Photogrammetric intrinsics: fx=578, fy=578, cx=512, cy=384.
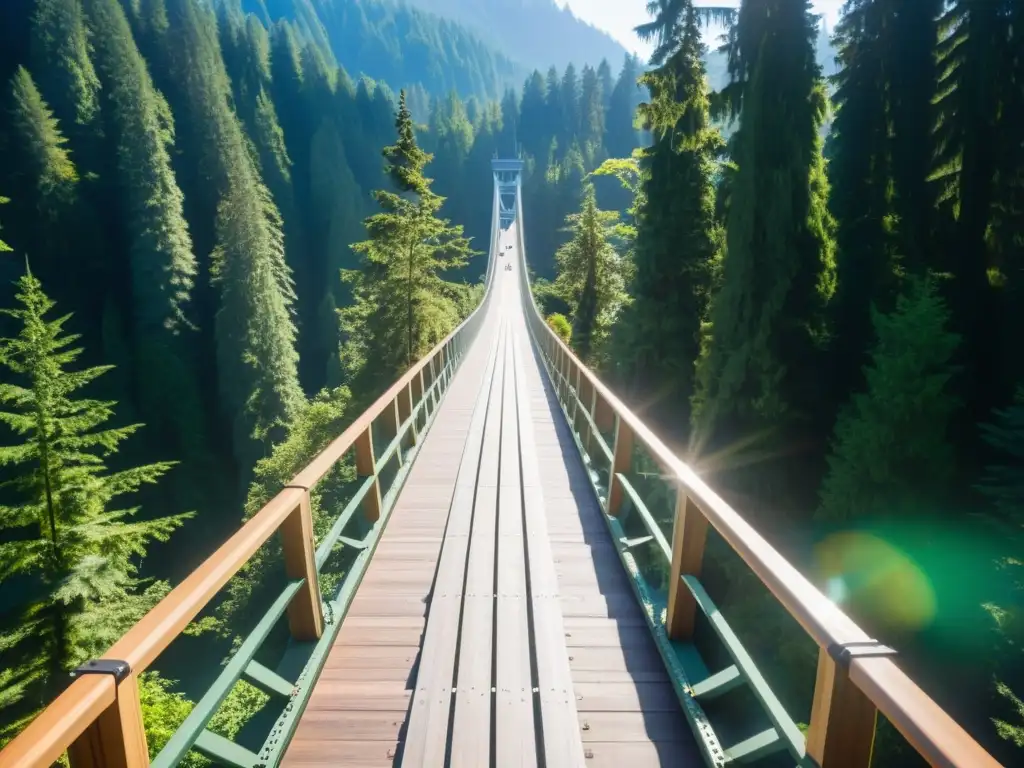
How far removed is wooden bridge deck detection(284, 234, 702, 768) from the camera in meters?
2.71

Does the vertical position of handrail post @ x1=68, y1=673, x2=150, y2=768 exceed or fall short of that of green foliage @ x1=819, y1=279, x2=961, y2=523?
it exceeds it

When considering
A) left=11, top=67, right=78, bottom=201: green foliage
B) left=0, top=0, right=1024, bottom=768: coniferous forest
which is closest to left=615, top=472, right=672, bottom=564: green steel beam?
left=0, top=0, right=1024, bottom=768: coniferous forest

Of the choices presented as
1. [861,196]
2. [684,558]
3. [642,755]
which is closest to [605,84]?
[861,196]

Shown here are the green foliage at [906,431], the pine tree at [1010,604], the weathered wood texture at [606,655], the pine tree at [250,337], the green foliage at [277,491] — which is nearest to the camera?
the weathered wood texture at [606,655]

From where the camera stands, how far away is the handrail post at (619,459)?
504 cm

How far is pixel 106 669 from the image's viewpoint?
149cm

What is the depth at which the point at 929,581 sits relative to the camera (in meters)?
12.8

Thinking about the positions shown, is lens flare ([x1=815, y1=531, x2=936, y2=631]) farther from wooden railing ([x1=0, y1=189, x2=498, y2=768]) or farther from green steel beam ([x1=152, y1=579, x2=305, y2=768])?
green steel beam ([x1=152, y1=579, x2=305, y2=768])

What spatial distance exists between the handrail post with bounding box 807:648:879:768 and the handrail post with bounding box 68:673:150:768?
1929 mm

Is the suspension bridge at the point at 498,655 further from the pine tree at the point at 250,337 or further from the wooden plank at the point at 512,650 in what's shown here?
the pine tree at the point at 250,337

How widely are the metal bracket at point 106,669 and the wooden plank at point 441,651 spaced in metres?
1.53

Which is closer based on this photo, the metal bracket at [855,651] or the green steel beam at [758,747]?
the metal bracket at [855,651]

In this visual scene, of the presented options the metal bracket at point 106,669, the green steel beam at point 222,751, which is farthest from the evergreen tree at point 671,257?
the metal bracket at point 106,669

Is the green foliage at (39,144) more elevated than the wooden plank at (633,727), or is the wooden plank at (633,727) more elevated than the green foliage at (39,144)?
the green foliage at (39,144)
